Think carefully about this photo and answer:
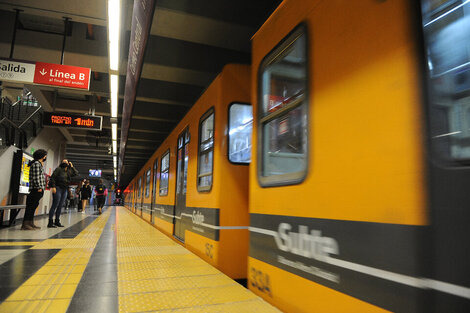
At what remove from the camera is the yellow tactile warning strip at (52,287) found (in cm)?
199

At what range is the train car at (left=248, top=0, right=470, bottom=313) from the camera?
1.03m

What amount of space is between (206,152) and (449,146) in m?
3.02

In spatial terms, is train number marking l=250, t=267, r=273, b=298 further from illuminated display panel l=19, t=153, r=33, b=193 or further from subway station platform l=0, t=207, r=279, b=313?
illuminated display panel l=19, t=153, r=33, b=193

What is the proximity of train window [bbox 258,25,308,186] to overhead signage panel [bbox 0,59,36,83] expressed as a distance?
5056 millimetres

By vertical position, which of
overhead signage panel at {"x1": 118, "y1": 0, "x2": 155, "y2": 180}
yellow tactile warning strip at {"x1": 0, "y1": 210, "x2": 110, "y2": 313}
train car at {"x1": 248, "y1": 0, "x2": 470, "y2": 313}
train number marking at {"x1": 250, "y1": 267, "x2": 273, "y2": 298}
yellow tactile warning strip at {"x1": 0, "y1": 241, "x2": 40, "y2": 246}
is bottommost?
yellow tactile warning strip at {"x1": 0, "y1": 210, "x2": 110, "y2": 313}

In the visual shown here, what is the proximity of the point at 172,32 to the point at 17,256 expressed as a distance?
3294 mm

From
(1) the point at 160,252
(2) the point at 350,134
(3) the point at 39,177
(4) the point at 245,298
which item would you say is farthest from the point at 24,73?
(2) the point at 350,134

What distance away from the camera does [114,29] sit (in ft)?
14.1

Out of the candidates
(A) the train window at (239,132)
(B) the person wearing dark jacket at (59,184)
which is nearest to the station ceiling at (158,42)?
(A) the train window at (239,132)

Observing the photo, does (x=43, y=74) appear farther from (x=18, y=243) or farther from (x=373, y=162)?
(x=373, y=162)

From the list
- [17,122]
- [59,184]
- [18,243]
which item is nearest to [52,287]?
[18,243]

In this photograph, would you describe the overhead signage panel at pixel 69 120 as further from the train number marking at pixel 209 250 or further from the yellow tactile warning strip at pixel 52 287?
the train number marking at pixel 209 250

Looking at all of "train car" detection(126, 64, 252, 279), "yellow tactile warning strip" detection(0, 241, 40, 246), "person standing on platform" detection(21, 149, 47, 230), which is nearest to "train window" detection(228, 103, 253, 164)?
"train car" detection(126, 64, 252, 279)

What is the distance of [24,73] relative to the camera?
550cm
